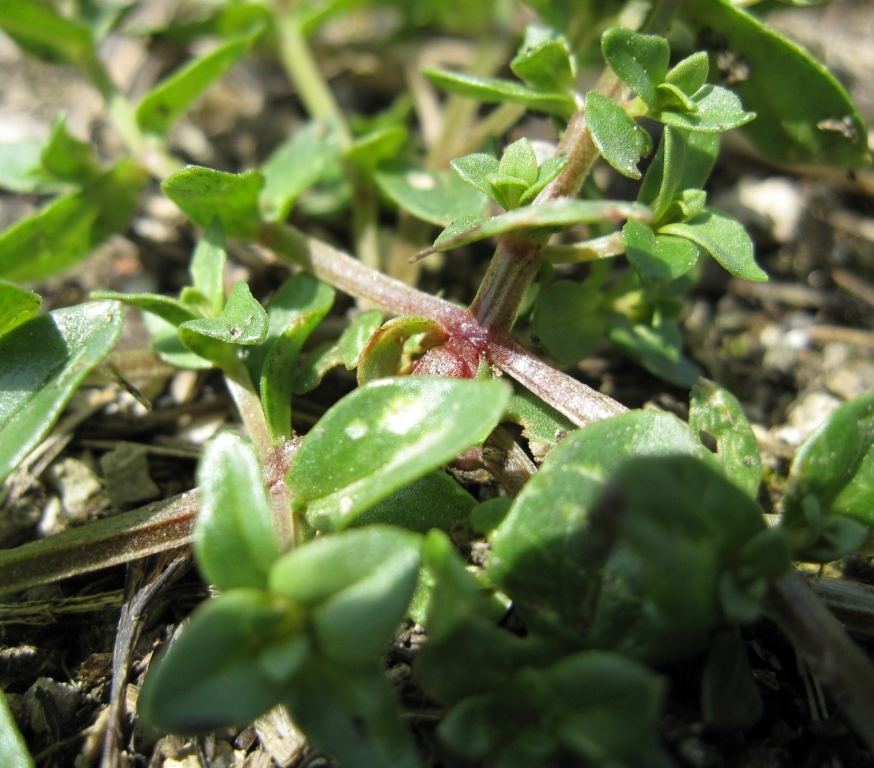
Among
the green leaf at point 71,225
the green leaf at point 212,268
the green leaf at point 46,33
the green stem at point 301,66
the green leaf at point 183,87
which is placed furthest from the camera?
the green stem at point 301,66

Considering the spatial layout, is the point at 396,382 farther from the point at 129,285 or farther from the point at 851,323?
the point at 851,323

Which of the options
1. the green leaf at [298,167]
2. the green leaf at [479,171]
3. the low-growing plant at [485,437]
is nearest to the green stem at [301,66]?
the green leaf at [298,167]

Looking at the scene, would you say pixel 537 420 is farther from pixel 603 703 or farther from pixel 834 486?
pixel 603 703

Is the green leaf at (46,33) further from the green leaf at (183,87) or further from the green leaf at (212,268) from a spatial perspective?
the green leaf at (212,268)

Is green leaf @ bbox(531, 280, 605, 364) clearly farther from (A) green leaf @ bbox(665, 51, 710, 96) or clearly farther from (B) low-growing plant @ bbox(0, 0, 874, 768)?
(A) green leaf @ bbox(665, 51, 710, 96)

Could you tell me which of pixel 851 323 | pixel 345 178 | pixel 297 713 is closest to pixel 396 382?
pixel 297 713

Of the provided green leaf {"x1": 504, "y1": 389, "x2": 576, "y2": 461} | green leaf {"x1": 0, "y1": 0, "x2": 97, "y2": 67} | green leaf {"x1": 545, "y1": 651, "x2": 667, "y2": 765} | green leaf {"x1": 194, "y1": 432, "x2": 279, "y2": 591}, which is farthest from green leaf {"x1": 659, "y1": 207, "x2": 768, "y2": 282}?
green leaf {"x1": 0, "y1": 0, "x2": 97, "y2": 67}

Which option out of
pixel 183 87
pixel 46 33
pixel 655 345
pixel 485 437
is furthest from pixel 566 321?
pixel 46 33
